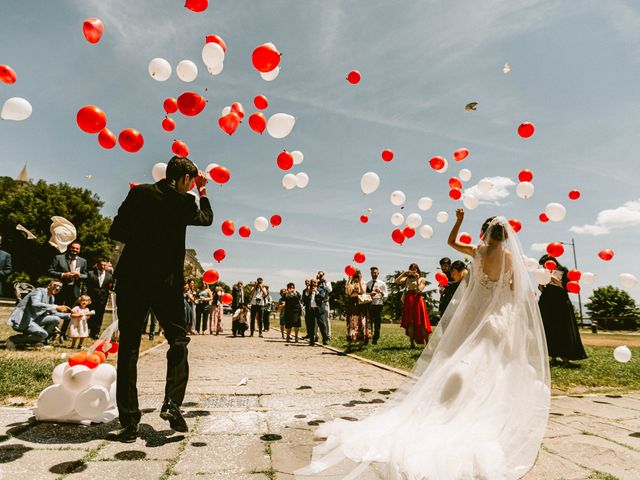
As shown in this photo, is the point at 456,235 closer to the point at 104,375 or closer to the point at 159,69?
the point at 104,375

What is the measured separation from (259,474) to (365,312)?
849cm

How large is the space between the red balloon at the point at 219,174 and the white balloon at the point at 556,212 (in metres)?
6.63

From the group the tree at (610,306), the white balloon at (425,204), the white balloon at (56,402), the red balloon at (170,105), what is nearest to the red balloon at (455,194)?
the white balloon at (425,204)

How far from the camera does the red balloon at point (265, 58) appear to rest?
5.09 m

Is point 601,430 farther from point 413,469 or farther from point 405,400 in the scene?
point 413,469

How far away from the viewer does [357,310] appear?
1105 centimetres

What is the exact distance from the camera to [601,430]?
3.85 metres

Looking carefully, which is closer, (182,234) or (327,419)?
(182,234)

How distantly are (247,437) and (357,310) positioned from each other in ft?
25.6

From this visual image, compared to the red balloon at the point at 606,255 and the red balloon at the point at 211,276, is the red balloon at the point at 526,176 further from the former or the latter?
the red balloon at the point at 211,276

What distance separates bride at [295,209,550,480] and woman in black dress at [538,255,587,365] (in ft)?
15.1

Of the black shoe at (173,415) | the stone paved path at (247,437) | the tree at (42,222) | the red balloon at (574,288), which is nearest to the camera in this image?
the stone paved path at (247,437)

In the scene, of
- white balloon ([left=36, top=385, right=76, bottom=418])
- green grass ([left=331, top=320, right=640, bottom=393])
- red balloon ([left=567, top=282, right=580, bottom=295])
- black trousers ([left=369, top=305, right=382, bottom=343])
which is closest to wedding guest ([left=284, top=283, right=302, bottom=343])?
black trousers ([left=369, top=305, right=382, bottom=343])

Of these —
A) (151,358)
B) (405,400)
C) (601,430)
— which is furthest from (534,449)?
(151,358)
